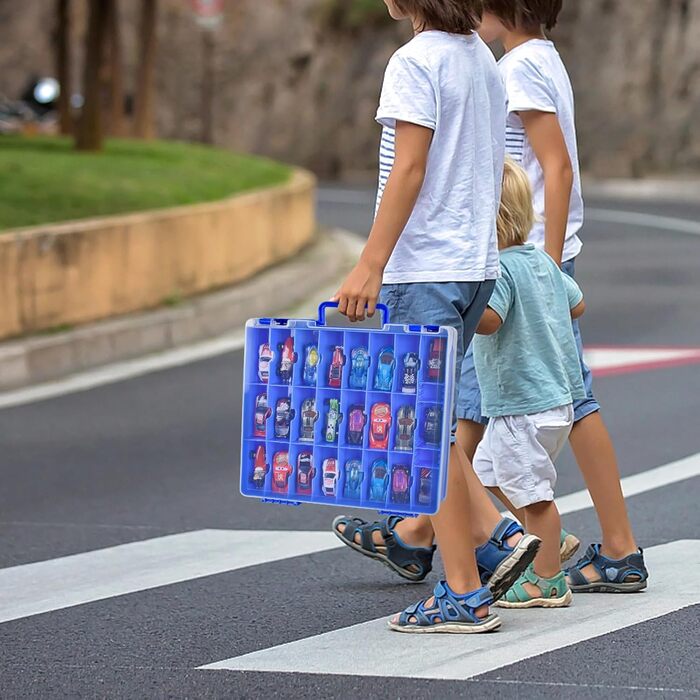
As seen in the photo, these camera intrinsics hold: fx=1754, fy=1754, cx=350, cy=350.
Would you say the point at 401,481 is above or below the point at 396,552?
above

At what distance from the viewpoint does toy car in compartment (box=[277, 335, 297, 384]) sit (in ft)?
15.3

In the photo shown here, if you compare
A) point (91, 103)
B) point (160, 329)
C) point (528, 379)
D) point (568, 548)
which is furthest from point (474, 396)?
point (91, 103)

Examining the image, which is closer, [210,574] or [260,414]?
[260,414]

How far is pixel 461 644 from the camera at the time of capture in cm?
468

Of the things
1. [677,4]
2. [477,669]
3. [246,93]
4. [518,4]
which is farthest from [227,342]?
[246,93]

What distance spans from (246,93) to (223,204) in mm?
31050

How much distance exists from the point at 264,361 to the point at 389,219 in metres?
0.52

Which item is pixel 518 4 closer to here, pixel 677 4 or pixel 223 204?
pixel 223 204

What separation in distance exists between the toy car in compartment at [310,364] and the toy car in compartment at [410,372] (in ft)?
0.81

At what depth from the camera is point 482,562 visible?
5086mm

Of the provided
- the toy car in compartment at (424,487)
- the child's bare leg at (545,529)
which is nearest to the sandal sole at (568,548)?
the child's bare leg at (545,529)

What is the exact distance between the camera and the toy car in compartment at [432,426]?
453cm

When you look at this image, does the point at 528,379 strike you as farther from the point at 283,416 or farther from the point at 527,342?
→ the point at 283,416

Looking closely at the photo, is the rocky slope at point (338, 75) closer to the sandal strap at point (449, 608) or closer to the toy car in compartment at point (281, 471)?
the sandal strap at point (449, 608)
